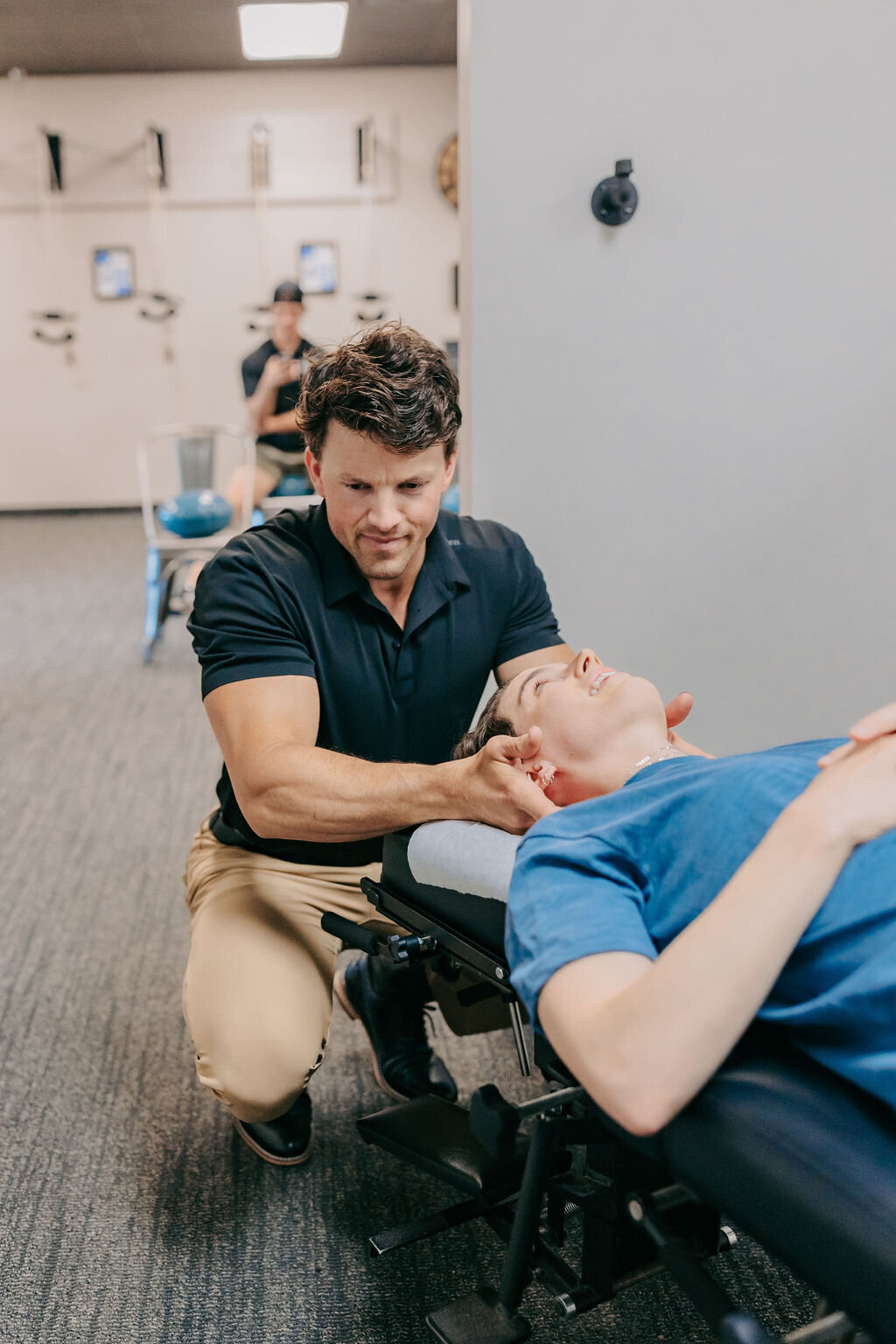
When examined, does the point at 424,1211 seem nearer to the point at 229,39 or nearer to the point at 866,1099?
the point at 866,1099

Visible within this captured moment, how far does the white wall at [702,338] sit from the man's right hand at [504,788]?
27.9 inches

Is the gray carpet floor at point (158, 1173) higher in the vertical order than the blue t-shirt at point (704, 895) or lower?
lower

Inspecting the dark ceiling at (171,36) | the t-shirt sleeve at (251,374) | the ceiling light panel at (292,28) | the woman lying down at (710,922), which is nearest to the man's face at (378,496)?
the woman lying down at (710,922)

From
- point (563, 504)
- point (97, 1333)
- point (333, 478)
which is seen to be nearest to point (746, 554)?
Result: point (563, 504)

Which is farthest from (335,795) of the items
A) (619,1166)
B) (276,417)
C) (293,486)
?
(276,417)

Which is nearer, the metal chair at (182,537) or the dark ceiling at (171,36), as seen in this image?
the metal chair at (182,537)

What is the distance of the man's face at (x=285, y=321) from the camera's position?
14.8ft

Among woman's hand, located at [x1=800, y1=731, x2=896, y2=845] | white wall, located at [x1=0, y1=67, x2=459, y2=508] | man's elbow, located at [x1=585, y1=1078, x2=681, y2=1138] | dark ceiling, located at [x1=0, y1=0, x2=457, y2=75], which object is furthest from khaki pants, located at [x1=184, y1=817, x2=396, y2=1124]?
white wall, located at [x1=0, y1=67, x2=459, y2=508]

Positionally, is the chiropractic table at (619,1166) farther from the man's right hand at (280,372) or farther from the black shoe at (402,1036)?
the man's right hand at (280,372)

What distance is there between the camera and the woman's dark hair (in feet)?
3.79

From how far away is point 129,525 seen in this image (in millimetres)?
6793

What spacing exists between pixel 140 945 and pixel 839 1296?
1547 mm

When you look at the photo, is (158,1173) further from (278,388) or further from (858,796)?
(278,388)

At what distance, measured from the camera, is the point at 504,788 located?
3.24ft
